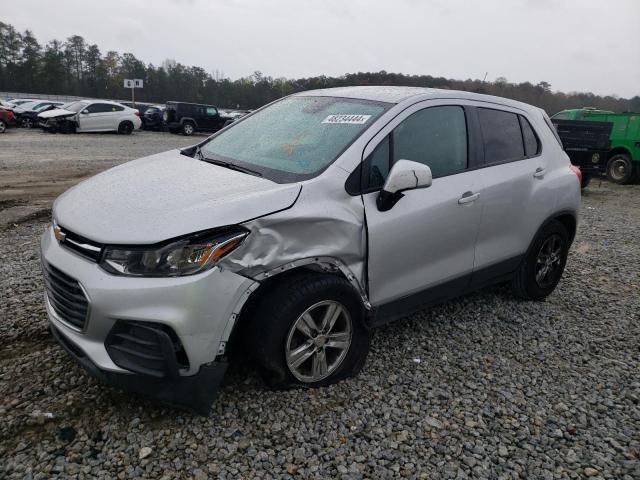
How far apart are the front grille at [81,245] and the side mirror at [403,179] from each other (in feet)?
4.99

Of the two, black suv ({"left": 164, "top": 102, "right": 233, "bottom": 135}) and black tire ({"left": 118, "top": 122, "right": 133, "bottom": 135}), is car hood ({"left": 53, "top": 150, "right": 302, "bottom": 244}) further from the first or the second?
black suv ({"left": 164, "top": 102, "right": 233, "bottom": 135})

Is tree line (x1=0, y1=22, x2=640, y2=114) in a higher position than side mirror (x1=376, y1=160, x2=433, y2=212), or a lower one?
higher

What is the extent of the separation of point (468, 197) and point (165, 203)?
78.1 inches

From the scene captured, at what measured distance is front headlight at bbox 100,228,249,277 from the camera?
2213mm

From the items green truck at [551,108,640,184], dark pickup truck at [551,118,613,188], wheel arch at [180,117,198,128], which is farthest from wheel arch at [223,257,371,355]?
wheel arch at [180,117,198,128]

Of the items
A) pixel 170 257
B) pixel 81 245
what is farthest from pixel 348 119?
pixel 81 245

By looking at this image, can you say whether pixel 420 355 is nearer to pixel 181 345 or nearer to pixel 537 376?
pixel 537 376

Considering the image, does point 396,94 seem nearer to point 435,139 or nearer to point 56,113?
point 435,139

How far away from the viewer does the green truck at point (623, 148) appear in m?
12.5

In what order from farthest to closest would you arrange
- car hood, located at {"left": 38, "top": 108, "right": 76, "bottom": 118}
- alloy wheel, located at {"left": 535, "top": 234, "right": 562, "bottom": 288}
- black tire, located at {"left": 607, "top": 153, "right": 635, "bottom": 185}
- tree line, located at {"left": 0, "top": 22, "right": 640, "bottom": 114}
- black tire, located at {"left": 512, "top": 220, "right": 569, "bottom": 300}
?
1. tree line, located at {"left": 0, "top": 22, "right": 640, "bottom": 114}
2. car hood, located at {"left": 38, "top": 108, "right": 76, "bottom": 118}
3. black tire, located at {"left": 607, "top": 153, "right": 635, "bottom": 185}
4. alloy wheel, located at {"left": 535, "top": 234, "right": 562, "bottom": 288}
5. black tire, located at {"left": 512, "top": 220, "right": 569, "bottom": 300}

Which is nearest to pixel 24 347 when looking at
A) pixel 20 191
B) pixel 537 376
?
pixel 537 376

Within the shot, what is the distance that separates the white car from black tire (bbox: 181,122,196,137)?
2.86 metres

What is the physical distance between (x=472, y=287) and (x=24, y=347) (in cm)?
313

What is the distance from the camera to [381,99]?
319 centimetres
